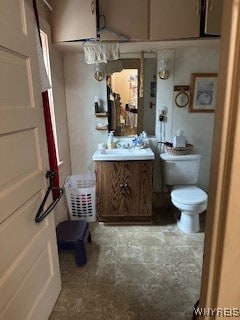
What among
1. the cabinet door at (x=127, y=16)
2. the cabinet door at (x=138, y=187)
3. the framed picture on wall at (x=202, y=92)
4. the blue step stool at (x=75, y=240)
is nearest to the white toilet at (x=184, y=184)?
the cabinet door at (x=138, y=187)

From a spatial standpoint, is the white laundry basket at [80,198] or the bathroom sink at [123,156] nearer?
the bathroom sink at [123,156]

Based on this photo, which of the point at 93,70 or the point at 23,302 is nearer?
the point at 23,302

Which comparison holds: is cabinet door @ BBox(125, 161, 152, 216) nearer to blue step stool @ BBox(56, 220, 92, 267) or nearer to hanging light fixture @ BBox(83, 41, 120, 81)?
blue step stool @ BBox(56, 220, 92, 267)

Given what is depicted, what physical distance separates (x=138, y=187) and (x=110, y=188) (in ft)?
0.98

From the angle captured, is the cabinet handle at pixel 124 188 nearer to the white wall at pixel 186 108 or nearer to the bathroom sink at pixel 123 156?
the bathroom sink at pixel 123 156

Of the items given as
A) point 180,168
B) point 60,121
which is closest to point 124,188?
point 180,168

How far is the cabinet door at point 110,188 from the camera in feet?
7.71

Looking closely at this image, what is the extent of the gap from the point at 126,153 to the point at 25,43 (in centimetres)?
146

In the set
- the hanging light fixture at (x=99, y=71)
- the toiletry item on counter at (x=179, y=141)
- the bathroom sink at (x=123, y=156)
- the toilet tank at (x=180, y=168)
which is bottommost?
the toilet tank at (x=180, y=168)

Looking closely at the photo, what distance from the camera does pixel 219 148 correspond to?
1.78 ft

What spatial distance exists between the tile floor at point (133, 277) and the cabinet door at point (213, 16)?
1.94 m

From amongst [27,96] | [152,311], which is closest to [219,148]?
[27,96]

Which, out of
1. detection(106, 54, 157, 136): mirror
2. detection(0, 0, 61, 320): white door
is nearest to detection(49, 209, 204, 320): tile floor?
detection(0, 0, 61, 320): white door

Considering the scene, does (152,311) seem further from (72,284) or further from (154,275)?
(72,284)
